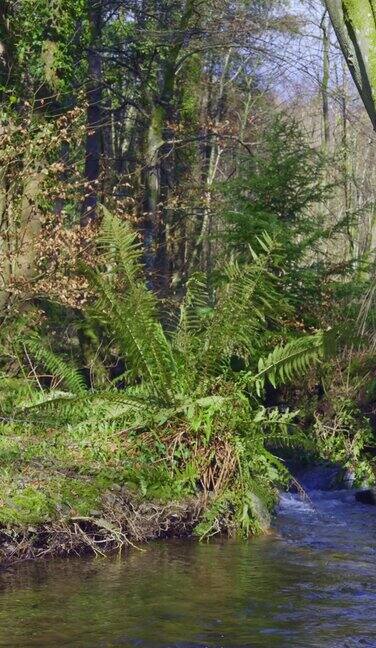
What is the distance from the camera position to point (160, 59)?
65.4 feet

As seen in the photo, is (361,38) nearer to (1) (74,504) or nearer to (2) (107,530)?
(1) (74,504)

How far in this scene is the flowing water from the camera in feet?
20.0

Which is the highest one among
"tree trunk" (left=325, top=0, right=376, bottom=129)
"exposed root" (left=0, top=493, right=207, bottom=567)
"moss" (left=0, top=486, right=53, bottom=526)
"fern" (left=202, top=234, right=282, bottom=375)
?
"tree trunk" (left=325, top=0, right=376, bottom=129)

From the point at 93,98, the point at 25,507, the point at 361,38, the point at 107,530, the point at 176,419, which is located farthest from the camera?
the point at 93,98

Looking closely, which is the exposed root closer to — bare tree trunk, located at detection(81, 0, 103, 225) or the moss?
the moss

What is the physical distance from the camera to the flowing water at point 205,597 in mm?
6105

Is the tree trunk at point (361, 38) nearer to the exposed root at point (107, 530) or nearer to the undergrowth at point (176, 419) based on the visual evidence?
the undergrowth at point (176, 419)

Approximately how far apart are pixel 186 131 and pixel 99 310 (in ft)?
38.2

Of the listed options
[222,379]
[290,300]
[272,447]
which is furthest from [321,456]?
[222,379]

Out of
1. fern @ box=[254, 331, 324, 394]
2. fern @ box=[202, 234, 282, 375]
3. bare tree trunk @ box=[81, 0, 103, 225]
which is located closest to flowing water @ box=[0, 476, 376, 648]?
fern @ box=[254, 331, 324, 394]

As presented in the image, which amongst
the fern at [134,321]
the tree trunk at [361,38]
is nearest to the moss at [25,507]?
the fern at [134,321]

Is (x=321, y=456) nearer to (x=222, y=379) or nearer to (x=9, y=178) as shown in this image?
(x=222, y=379)

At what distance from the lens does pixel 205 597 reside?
6.98 m

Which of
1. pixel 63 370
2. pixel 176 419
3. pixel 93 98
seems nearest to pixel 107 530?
→ pixel 176 419
